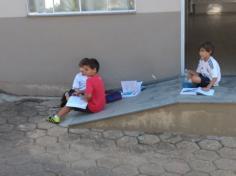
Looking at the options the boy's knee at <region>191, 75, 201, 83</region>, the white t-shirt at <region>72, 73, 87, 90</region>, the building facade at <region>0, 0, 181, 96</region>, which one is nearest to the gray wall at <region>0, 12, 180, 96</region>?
the building facade at <region>0, 0, 181, 96</region>

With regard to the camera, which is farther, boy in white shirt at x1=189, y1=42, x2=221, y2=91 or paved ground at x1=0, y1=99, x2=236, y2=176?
boy in white shirt at x1=189, y1=42, x2=221, y2=91

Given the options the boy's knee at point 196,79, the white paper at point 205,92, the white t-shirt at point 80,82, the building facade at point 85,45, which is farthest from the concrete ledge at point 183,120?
the building facade at point 85,45

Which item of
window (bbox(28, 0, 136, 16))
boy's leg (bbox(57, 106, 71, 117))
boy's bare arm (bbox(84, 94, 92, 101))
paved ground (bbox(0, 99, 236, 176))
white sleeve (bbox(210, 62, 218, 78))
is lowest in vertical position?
paved ground (bbox(0, 99, 236, 176))

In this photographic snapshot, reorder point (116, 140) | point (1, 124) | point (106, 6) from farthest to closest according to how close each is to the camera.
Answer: point (106, 6), point (1, 124), point (116, 140)

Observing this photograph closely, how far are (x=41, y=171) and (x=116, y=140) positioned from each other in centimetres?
96

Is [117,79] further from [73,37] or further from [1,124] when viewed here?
[1,124]

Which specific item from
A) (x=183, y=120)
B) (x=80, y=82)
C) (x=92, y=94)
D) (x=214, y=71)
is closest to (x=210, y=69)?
(x=214, y=71)

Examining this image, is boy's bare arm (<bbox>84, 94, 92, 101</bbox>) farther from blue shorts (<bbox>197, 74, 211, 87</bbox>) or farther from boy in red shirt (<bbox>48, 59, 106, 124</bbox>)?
blue shorts (<bbox>197, 74, 211, 87</bbox>)

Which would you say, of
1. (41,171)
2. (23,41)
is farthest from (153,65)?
(41,171)

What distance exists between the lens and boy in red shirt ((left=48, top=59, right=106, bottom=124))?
5285 millimetres

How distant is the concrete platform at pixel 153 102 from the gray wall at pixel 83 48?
42 cm

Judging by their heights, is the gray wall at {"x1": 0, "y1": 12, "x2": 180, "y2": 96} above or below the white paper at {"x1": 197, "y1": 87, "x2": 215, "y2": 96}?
above

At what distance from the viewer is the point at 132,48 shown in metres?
5.97

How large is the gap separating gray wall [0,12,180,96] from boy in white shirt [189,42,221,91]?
595 millimetres
